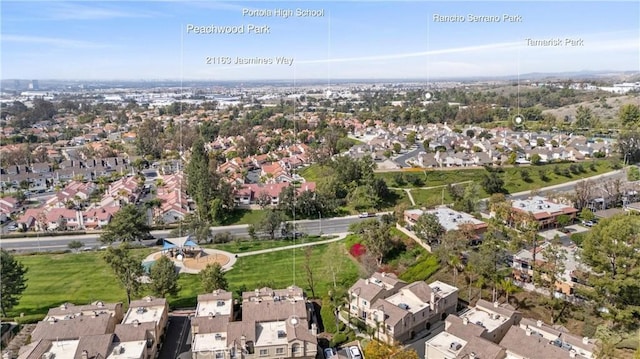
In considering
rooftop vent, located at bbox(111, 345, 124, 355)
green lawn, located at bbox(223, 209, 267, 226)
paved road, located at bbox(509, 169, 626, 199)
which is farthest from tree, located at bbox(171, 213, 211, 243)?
paved road, located at bbox(509, 169, 626, 199)

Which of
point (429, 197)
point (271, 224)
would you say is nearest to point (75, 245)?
point (271, 224)

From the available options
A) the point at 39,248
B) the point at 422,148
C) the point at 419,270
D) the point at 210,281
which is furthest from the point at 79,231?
the point at 422,148

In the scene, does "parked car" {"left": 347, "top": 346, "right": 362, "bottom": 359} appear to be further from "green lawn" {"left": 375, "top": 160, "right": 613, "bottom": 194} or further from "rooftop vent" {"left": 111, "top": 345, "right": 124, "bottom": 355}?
"green lawn" {"left": 375, "top": 160, "right": 613, "bottom": 194}

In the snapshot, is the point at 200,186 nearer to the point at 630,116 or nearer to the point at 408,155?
the point at 408,155

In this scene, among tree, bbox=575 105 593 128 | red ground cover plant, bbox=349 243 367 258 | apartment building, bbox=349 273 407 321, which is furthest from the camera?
tree, bbox=575 105 593 128

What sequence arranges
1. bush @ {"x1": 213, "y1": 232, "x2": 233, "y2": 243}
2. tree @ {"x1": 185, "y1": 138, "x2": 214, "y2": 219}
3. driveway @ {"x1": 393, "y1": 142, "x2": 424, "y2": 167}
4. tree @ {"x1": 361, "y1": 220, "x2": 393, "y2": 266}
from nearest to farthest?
tree @ {"x1": 361, "y1": 220, "x2": 393, "y2": 266}, bush @ {"x1": 213, "y1": 232, "x2": 233, "y2": 243}, tree @ {"x1": 185, "y1": 138, "x2": 214, "y2": 219}, driveway @ {"x1": 393, "y1": 142, "x2": 424, "y2": 167}

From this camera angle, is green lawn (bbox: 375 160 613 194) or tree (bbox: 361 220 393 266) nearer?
tree (bbox: 361 220 393 266)
